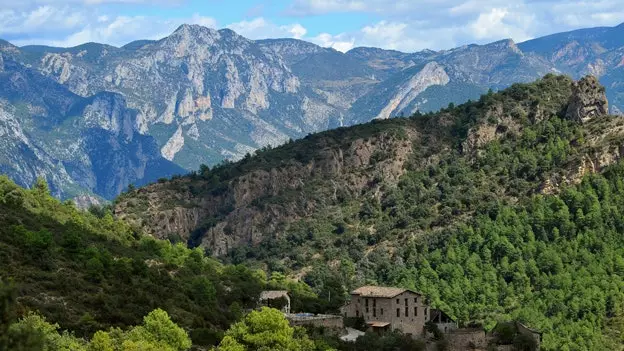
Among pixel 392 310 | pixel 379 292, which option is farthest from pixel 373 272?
pixel 392 310

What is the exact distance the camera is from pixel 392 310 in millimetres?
113812

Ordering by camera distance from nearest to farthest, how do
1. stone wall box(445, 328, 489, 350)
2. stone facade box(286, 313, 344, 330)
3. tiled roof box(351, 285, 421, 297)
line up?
1. stone facade box(286, 313, 344, 330)
2. stone wall box(445, 328, 489, 350)
3. tiled roof box(351, 285, 421, 297)

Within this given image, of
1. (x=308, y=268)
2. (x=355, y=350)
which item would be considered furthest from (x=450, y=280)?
(x=355, y=350)

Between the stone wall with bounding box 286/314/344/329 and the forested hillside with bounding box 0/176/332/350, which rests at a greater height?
the forested hillside with bounding box 0/176/332/350

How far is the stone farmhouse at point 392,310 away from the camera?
373ft

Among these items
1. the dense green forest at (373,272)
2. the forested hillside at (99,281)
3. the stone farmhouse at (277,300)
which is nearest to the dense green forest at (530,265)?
the dense green forest at (373,272)

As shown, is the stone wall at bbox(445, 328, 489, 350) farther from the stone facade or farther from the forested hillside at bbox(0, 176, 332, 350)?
the forested hillside at bbox(0, 176, 332, 350)

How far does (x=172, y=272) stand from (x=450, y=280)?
159 feet

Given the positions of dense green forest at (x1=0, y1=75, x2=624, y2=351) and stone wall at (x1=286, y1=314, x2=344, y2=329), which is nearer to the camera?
dense green forest at (x1=0, y1=75, x2=624, y2=351)

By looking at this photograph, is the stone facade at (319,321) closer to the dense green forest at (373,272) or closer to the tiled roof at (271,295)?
the dense green forest at (373,272)

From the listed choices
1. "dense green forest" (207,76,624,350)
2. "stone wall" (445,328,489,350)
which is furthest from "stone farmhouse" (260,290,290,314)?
"stone wall" (445,328,489,350)

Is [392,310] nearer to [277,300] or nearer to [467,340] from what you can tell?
[467,340]

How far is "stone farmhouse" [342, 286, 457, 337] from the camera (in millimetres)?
113562

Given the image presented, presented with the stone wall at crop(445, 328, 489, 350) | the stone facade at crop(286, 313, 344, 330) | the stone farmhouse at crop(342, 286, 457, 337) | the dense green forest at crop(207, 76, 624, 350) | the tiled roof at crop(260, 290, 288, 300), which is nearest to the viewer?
the stone facade at crop(286, 313, 344, 330)
